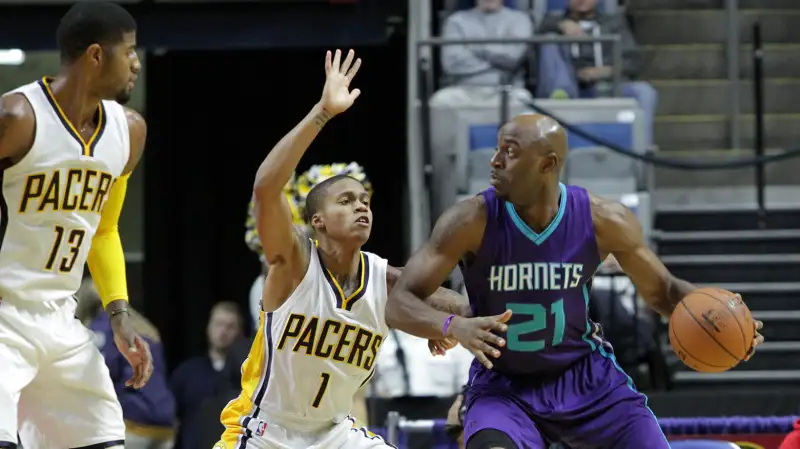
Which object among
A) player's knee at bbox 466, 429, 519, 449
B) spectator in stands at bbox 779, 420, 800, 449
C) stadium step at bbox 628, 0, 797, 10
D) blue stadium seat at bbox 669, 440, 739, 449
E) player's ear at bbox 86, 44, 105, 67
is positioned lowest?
blue stadium seat at bbox 669, 440, 739, 449

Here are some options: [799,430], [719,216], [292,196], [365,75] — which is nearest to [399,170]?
[365,75]

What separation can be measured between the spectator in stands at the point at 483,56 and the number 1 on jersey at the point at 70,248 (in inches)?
207

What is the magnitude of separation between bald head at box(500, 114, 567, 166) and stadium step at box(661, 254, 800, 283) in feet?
16.4

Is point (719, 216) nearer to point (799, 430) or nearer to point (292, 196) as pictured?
point (292, 196)

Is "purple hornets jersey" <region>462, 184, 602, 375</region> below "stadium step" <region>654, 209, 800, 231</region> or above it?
above

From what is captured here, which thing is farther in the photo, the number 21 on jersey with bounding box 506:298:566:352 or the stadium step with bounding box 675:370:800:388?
the stadium step with bounding box 675:370:800:388

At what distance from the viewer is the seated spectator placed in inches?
391

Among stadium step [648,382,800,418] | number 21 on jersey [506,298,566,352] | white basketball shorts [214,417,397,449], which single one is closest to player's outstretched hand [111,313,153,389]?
white basketball shorts [214,417,397,449]

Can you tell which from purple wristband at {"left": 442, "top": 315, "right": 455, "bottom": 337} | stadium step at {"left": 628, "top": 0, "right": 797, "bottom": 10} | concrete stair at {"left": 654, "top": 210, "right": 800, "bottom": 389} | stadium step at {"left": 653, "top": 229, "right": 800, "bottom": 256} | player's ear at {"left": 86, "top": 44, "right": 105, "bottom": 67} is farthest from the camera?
stadium step at {"left": 628, "top": 0, "right": 797, "bottom": 10}

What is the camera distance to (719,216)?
399 inches

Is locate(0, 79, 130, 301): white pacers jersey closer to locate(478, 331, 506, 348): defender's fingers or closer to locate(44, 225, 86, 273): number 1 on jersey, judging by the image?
locate(44, 225, 86, 273): number 1 on jersey

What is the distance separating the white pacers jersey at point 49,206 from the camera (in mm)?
4609

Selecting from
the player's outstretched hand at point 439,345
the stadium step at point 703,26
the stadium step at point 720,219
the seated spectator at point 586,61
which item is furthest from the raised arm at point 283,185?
the stadium step at point 703,26

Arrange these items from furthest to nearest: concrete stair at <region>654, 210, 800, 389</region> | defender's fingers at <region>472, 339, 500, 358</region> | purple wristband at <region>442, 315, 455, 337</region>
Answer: concrete stair at <region>654, 210, 800, 389</region>, purple wristband at <region>442, 315, 455, 337</region>, defender's fingers at <region>472, 339, 500, 358</region>
